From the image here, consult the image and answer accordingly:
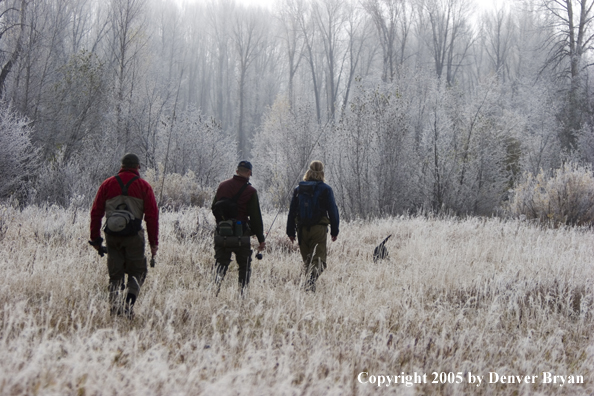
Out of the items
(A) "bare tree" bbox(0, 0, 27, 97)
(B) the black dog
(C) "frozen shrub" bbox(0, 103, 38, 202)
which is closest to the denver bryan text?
(B) the black dog

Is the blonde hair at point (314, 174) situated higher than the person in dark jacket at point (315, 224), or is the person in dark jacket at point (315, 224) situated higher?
the blonde hair at point (314, 174)

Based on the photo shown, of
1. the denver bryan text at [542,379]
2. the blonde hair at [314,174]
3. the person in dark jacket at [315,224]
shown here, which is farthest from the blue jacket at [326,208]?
the denver bryan text at [542,379]

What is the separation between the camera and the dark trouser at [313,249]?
15.9 feet

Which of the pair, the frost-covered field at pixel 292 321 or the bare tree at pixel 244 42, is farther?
the bare tree at pixel 244 42

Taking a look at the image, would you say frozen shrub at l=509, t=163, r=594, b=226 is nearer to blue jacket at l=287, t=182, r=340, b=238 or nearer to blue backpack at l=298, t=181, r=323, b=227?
blue jacket at l=287, t=182, r=340, b=238

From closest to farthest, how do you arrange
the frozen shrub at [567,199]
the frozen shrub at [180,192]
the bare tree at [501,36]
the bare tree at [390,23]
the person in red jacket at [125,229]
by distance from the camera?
the person in red jacket at [125,229]
the frozen shrub at [567,199]
the frozen shrub at [180,192]
the bare tree at [390,23]
the bare tree at [501,36]

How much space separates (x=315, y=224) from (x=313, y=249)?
1.10ft

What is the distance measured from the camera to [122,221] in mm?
3350

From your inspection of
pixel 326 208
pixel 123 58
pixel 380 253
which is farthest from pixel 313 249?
pixel 123 58

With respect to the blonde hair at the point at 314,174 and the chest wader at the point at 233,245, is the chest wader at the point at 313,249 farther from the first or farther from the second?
the chest wader at the point at 233,245

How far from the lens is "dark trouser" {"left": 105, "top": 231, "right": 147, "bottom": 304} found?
351 cm


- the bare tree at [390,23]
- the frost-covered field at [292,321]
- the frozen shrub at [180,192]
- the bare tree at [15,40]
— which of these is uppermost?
the bare tree at [390,23]

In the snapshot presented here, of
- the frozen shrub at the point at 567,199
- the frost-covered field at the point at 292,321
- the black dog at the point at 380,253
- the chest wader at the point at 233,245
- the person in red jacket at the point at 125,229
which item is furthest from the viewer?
the frozen shrub at the point at 567,199

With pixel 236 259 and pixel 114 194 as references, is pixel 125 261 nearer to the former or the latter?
pixel 114 194
